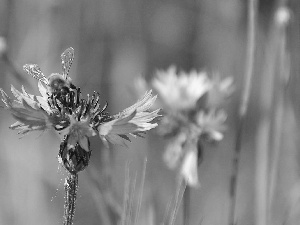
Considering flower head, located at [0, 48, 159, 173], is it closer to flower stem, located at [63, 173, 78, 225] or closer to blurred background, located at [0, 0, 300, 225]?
flower stem, located at [63, 173, 78, 225]

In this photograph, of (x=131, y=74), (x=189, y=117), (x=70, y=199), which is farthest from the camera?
(x=131, y=74)

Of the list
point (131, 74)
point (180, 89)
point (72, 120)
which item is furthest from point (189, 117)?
point (131, 74)

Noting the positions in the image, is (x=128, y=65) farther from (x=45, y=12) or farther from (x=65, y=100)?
(x=65, y=100)

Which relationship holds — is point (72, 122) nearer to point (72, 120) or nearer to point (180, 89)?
point (72, 120)

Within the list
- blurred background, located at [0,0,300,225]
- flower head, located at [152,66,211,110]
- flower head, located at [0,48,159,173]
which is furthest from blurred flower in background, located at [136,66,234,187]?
flower head, located at [0,48,159,173]

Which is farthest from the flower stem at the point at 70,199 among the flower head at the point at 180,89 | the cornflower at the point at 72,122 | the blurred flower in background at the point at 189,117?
the flower head at the point at 180,89

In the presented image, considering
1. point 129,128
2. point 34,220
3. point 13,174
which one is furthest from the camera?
point 13,174

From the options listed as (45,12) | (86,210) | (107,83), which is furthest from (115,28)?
(86,210)
